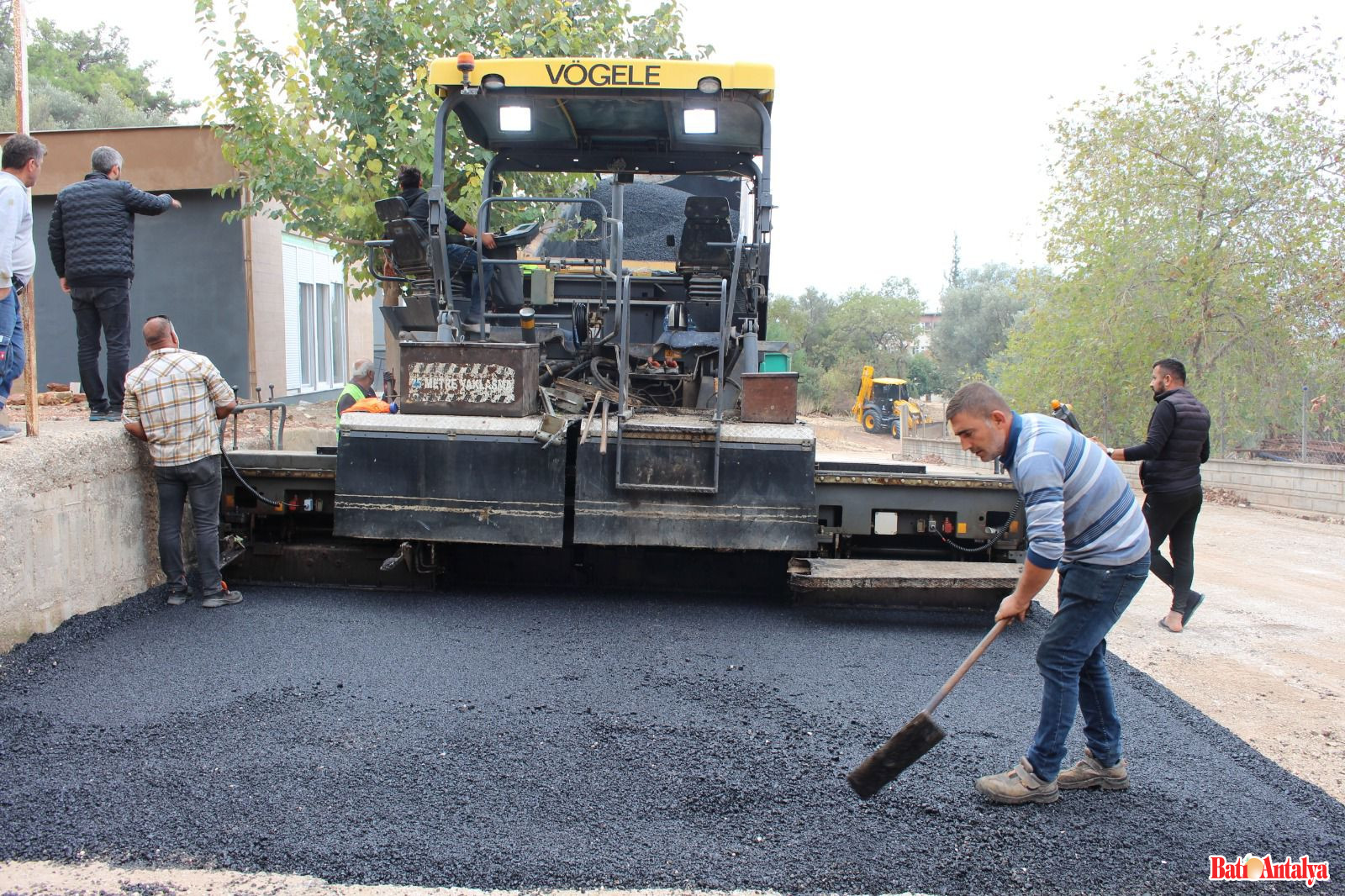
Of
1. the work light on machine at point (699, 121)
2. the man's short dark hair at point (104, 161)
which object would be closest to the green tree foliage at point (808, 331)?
the work light on machine at point (699, 121)

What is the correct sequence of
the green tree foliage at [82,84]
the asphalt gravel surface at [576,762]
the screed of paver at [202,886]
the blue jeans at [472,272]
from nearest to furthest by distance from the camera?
the screed of paver at [202,886] → the asphalt gravel surface at [576,762] → the blue jeans at [472,272] → the green tree foliage at [82,84]

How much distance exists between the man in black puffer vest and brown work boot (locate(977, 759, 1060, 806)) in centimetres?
293

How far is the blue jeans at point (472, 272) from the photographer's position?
19.6 ft

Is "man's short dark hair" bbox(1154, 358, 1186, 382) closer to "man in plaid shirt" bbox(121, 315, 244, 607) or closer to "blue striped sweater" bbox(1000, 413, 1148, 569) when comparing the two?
"blue striped sweater" bbox(1000, 413, 1148, 569)

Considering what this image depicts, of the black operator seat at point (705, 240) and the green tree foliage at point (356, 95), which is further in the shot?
the green tree foliage at point (356, 95)

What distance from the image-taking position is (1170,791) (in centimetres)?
349

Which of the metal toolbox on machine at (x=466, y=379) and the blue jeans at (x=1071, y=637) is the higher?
the metal toolbox on machine at (x=466, y=379)

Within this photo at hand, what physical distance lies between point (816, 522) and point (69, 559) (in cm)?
346

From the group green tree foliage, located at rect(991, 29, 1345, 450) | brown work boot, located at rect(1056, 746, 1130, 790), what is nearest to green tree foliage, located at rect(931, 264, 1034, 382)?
green tree foliage, located at rect(991, 29, 1345, 450)

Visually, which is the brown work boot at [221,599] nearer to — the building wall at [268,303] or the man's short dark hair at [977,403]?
the man's short dark hair at [977,403]

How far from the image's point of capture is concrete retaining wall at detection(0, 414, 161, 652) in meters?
4.36

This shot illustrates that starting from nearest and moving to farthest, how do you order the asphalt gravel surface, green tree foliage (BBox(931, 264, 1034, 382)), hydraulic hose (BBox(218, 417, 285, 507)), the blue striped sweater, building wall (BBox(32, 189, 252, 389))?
the asphalt gravel surface < the blue striped sweater < hydraulic hose (BBox(218, 417, 285, 507)) < building wall (BBox(32, 189, 252, 389)) < green tree foliage (BBox(931, 264, 1034, 382))

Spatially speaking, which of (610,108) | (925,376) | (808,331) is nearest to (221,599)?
(610,108)

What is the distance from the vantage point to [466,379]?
5203 mm
